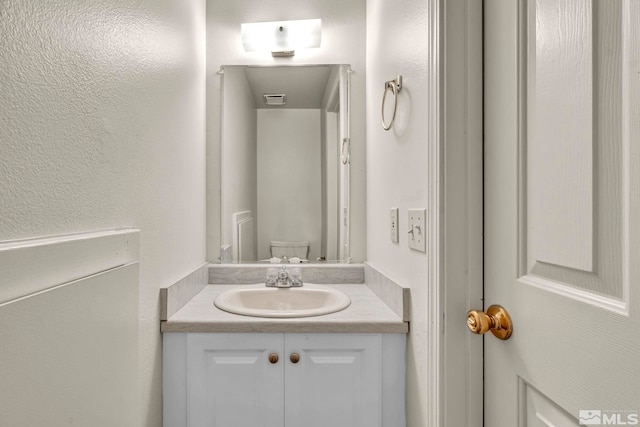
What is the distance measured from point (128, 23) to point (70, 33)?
0.27m

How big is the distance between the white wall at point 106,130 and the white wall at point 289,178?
0.42m

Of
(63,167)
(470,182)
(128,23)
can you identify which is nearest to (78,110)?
(63,167)

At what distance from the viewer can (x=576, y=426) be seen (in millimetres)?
548

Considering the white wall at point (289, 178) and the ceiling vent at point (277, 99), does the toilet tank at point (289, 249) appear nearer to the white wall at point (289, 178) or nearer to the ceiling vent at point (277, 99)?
the white wall at point (289, 178)

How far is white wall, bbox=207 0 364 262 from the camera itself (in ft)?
5.61

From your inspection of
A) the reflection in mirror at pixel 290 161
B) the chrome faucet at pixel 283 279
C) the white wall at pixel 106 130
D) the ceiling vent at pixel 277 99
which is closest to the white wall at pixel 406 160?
the reflection in mirror at pixel 290 161

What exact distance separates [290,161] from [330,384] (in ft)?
3.47

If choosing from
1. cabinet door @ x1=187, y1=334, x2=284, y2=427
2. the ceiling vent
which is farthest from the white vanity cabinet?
the ceiling vent

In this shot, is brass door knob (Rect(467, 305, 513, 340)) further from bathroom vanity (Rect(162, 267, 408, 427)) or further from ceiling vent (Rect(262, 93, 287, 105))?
ceiling vent (Rect(262, 93, 287, 105))

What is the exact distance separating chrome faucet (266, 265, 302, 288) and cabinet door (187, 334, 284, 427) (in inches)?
16.2

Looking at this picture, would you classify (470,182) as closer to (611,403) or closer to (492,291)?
(492,291)

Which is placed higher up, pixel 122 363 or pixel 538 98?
pixel 538 98

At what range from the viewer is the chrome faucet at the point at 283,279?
4.98 ft

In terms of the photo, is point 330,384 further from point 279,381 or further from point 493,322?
point 493,322
